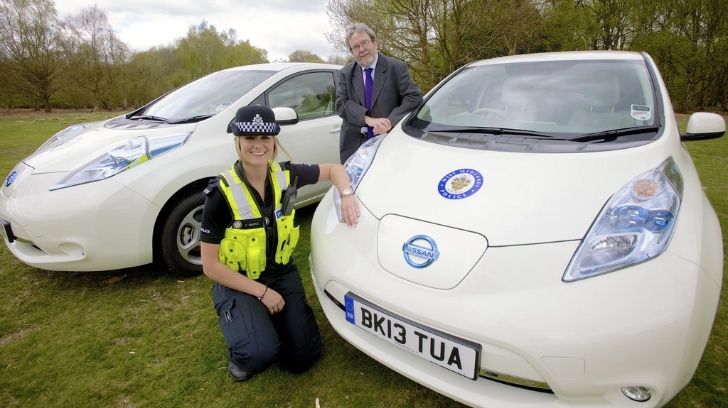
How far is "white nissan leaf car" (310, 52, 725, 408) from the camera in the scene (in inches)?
46.4

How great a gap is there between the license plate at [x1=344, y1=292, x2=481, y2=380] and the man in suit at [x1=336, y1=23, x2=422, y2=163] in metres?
1.63

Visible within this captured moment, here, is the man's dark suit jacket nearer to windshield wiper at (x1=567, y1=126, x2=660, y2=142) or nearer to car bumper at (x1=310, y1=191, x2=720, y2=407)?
windshield wiper at (x1=567, y1=126, x2=660, y2=142)

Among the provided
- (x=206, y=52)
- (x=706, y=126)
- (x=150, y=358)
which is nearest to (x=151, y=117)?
(x=150, y=358)

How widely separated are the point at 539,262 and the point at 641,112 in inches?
45.2

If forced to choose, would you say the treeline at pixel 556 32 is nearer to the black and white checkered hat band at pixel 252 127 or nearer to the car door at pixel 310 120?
the car door at pixel 310 120

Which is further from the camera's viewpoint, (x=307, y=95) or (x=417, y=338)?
(x=307, y=95)

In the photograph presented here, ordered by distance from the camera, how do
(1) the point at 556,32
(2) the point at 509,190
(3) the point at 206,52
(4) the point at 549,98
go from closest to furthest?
(2) the point at 509,190
(4) the point at 549,98
(1) the point at 556,32
(3) the point at 206,52

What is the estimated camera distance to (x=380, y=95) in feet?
9.84

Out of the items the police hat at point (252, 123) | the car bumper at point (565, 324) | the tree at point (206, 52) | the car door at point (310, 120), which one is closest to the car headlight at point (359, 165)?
the police hat at point (252, 123)

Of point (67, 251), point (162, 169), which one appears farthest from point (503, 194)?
point (67, 251)

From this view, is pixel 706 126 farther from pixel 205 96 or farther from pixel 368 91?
pixel 205 96

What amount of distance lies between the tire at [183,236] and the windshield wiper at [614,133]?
2165 millimetres

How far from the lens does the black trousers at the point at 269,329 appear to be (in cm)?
173

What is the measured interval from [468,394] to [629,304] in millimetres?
561
